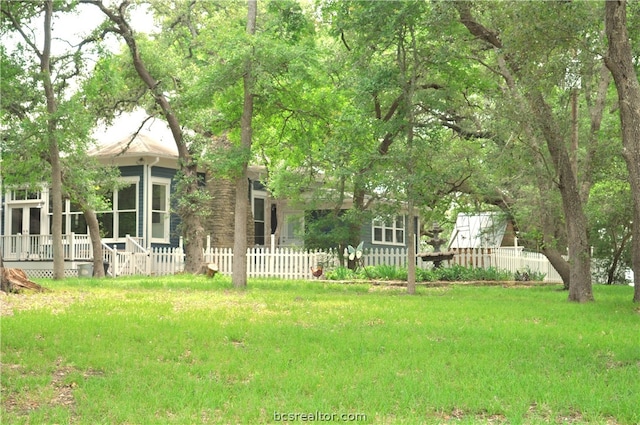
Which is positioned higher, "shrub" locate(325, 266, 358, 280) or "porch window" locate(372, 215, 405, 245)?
"porch window" locate(372, 215, 405, 245)

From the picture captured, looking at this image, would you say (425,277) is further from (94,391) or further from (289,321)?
(94,391)

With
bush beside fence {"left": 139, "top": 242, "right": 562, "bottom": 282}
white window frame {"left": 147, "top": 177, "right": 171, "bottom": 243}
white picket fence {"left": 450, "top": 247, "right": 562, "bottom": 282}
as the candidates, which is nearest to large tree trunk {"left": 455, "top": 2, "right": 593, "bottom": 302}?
bush beside fence {"left": 139, "top": 242, "right": 562, "bottom": 282}

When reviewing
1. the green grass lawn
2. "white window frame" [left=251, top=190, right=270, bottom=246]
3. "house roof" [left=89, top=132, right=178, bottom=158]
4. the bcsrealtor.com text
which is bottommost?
the bcsrealtor.com text

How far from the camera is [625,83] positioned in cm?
1423

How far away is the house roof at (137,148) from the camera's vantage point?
2898 cm

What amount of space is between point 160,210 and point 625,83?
20.3 m

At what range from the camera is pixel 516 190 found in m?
24.2

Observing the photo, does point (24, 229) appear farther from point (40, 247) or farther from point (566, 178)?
point (566, 178)

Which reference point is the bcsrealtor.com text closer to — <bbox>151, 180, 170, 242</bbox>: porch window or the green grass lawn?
the green grass lawn

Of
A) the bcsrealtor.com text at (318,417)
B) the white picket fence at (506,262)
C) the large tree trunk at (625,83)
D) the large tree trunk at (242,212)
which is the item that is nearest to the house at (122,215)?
the white picket fence at (506,262)

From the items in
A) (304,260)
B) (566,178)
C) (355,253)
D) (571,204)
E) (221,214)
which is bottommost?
(304,260)

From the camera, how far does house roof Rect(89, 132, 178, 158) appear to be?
95.1 feet

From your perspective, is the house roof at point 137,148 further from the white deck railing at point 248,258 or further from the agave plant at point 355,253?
the agave plant at point 355,253

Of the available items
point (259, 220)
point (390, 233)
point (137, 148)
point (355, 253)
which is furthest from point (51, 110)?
point (390, 233)
